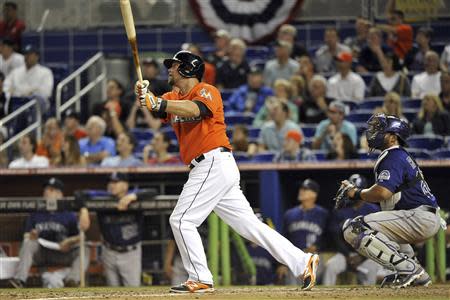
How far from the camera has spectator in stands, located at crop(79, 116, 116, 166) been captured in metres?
14.0

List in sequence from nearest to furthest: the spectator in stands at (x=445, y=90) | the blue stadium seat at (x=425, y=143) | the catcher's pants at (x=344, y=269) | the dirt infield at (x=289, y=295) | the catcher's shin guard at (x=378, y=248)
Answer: the dirt infield at (x=289, y=295) → the catcher's shin guard at (x=378, y=248) → the catcher's pants at (x=344, y=269) → the blue stadium seat at (x=425, y=143) → the spectator in stands at (x=445, y=90)

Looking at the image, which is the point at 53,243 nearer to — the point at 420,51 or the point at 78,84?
the point at 78,84

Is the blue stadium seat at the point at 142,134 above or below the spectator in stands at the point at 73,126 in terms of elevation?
below

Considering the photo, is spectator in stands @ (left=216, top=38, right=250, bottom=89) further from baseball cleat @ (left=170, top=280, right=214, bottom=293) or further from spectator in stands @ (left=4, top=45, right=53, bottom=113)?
baseball cleat @ (left=170, top=280, right=214, bottom=293)

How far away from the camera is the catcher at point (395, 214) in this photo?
8961 millimetres

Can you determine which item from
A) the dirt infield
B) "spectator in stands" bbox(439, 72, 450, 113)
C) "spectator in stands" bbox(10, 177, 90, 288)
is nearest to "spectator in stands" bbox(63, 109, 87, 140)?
"spectator in stands" bbox(10, 177, 90, 288)

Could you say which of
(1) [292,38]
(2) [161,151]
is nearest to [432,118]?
(1) [292,38]

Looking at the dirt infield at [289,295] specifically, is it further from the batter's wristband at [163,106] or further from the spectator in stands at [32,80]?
the spectator in stands at [32,80]

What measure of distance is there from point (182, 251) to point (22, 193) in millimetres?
4505

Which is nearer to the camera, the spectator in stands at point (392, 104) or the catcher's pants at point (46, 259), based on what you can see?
the catcher's pants at point (46, 259)

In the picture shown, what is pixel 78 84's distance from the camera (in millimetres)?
16453

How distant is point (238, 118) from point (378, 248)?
5.82 m

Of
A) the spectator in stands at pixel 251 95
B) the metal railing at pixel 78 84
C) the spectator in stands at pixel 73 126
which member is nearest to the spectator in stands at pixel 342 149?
the spectator in stands at pixel 251 95

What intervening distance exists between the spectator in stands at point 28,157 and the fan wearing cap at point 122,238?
5.86 ft
